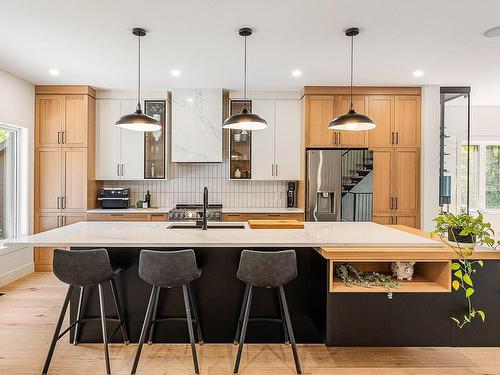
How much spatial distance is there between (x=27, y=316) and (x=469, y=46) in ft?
17.0

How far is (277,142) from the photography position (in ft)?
16.9

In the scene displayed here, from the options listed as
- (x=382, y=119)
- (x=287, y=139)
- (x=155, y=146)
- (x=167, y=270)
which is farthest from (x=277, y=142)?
(x=167, y=270)

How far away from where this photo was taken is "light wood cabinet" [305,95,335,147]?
4852mm

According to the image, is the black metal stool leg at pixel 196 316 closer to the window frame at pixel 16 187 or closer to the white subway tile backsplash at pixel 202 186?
the white subway tile backsplash at pixel 202 186

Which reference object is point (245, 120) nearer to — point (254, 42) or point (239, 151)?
point (254, 42)

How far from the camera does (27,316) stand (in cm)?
328

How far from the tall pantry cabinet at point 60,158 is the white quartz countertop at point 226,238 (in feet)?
6.90

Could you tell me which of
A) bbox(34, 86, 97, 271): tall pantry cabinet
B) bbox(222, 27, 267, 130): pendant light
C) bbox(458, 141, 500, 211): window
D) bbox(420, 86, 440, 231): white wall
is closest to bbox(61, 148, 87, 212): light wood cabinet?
bbox(34, 86, 97, 271): tall pantry cabinet

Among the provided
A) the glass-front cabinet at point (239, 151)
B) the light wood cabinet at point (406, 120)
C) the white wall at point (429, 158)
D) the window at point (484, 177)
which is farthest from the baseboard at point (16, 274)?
the window at point (484, 177)

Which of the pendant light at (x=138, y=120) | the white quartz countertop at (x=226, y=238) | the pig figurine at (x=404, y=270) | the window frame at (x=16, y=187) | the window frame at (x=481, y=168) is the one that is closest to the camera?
the white quartz countertop at (x=226, y=238)

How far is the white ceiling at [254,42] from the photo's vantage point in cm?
271

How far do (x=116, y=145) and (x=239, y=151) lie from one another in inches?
72.9

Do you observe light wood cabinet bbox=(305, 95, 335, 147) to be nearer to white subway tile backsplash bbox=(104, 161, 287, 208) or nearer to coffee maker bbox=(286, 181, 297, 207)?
coffee maker bbox=(286, 181, 297, 207)

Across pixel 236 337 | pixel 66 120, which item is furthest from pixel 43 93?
pixel 236 337
